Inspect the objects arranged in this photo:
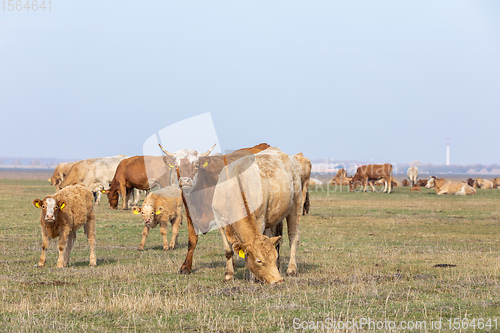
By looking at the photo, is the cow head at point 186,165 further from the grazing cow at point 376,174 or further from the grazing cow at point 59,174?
the grazing cow at point 376,174

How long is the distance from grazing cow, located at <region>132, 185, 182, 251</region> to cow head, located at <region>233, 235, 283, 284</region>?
6377 mm

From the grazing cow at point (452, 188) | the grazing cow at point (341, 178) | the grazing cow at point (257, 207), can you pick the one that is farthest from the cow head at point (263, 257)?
the grazing cow at point (341, 178)

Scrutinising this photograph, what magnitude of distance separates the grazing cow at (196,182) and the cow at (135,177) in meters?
18.0

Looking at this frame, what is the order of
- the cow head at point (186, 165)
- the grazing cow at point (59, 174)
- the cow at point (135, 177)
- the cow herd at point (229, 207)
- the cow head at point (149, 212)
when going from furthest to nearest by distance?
the grazing cow at point (59, 174) < the cow at point (135, 177) < the cow head at point (149, 212) < the cow head at point (186, 165) < the cow herd at point (229, 207)

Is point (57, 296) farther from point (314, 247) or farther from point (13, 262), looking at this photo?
point (314, 247)

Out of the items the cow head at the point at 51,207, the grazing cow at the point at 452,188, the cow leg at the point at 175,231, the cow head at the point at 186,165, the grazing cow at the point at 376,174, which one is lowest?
the grazing cow at the point at 452,188

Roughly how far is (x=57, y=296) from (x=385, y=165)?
1720 inches

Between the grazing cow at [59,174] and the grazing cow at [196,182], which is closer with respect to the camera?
the grazing cow at [196,182]

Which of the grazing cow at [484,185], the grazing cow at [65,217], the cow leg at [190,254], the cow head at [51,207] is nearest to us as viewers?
the cow leg at [190,254]

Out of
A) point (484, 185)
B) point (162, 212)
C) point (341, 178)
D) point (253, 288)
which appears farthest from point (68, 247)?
point (341, 178)

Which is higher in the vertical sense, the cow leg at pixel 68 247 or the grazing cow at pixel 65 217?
the grazing cow at pixel 65 217

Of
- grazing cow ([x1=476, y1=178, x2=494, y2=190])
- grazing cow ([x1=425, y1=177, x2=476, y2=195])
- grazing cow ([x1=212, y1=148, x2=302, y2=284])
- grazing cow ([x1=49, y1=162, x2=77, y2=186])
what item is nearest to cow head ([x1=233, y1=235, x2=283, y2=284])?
grazing cow ([x1=212, y1=148, x2=302, y2=284])

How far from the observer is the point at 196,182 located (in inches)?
462

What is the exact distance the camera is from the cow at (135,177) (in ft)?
99.9
